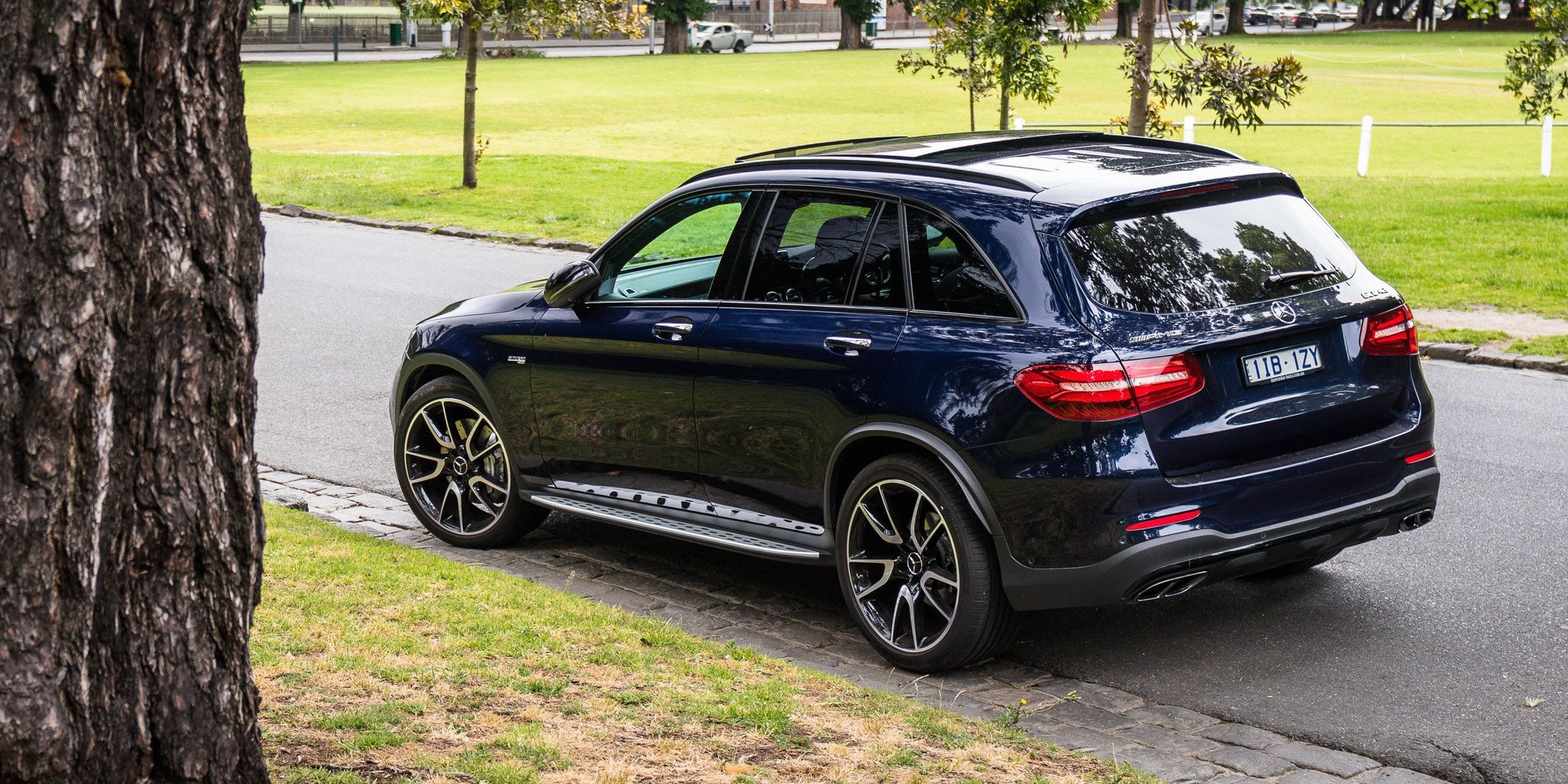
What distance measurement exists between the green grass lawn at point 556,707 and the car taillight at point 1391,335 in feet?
6.30

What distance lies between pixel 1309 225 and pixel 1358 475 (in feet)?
3.02

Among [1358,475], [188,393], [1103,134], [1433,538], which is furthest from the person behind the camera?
[1433,538]

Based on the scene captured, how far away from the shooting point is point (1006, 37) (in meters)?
20.4

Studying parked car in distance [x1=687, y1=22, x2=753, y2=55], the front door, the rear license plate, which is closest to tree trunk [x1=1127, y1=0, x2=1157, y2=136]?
the front door

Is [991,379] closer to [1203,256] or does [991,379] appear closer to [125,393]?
[1203,256]

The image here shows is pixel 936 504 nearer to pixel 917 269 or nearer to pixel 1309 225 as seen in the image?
pixel 917 269

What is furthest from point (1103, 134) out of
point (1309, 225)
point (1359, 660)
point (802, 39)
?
point (802, 39)

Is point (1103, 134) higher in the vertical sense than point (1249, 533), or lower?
higher

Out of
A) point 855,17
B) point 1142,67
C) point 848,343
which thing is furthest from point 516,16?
point 855,17

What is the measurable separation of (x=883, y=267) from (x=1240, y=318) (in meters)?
1.23

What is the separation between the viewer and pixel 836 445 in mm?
5918

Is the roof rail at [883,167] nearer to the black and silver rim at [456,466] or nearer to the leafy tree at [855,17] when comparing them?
the black and silver rim at [456,466]

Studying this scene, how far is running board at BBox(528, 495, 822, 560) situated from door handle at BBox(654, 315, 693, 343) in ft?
2.35

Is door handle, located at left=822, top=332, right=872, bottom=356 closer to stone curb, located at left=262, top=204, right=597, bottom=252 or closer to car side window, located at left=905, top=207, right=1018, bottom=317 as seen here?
car side window, located at left=905, top=207, right=1018, bottom=317
